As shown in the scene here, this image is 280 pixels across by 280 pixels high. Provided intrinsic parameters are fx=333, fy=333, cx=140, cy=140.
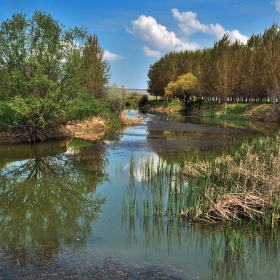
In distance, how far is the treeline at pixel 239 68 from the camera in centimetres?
4722

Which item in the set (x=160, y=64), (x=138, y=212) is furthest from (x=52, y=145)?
(x=160, y=64)

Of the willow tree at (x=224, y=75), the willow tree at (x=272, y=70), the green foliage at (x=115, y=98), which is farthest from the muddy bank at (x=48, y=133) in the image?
the willow tree at (x=224, y=75)

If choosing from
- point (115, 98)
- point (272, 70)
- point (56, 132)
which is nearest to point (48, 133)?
point (56, 132)

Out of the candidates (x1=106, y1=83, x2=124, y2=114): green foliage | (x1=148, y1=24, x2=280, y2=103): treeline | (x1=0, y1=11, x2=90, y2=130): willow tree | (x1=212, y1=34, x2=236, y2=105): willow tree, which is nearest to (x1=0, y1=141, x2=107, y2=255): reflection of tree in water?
(x1=0, y1=11, x2=90, y2=130): willow tree

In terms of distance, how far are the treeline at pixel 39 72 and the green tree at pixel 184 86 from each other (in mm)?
46420

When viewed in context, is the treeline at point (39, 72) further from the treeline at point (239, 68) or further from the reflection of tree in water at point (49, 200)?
the treeline at point (239, 68)

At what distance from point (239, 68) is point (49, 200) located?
5446 cm

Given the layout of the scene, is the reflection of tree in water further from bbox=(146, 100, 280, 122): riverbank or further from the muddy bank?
bbox=(146, 100, 280, 122): riverbank

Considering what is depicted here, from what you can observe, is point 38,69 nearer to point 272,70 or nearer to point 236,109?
point 272,70

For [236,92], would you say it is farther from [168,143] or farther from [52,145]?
[52,145]

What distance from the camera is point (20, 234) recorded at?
24.8 feet

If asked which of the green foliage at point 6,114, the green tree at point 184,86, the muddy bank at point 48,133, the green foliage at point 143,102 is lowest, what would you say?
the muddy bank at point 48,133

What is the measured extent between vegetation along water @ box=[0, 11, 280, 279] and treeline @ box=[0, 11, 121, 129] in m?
0.07

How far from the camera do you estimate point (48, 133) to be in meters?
23.0
